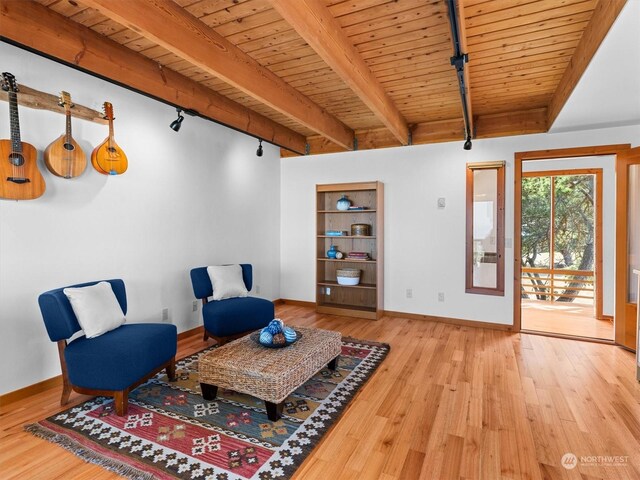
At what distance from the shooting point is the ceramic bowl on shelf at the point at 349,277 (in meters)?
5.20

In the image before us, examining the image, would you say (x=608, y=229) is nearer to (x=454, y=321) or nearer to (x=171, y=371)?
(x=454, y=321)

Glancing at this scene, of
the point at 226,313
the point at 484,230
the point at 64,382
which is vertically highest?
the point at 484,230

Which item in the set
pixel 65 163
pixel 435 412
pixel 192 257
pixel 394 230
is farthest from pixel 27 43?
pixel 394 230

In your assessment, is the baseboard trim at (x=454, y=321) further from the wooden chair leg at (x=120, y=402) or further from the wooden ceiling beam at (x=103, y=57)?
the wooden chair leg at (x=120, y=402)

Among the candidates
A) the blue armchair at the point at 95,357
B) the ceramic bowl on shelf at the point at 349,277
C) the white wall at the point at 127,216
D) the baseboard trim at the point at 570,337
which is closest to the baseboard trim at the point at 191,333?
the white wall at the point at 127,216

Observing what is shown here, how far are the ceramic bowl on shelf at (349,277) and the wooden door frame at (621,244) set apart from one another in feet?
10.2

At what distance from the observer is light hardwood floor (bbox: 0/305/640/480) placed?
1.91 metres

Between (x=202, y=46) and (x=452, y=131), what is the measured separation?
3.52 metres

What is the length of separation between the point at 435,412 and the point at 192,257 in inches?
122

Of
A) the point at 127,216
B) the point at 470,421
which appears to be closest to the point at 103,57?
the point at 127,216

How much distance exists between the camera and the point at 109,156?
311 cm

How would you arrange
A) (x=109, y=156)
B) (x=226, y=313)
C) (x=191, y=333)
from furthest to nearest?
(x=191, y=333) → (x=226, y=313) → (x=109, y=156)

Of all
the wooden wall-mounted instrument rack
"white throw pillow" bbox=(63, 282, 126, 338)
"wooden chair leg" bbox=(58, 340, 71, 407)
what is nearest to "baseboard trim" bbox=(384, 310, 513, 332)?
"white throw pillow" bbox=(63, 282, 126, 338)

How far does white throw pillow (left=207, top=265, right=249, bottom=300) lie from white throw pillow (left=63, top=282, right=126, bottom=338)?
4.10 ft
